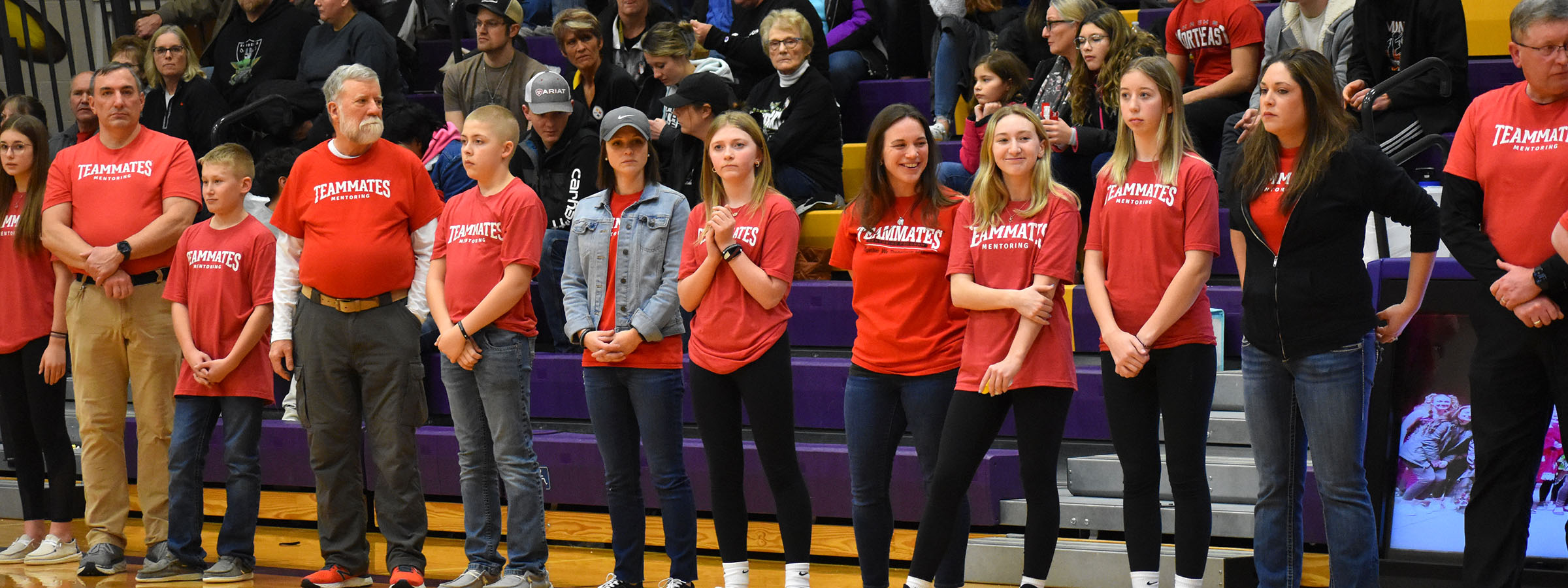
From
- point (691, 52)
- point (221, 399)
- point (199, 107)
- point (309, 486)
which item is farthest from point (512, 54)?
point (221, 399)

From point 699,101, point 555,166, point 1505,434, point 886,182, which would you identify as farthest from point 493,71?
point 1505,434

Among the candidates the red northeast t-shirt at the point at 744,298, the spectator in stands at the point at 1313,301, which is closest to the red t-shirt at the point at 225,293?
the red northeast t-shirt at the point at 744,298

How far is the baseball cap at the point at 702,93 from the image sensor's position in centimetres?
515

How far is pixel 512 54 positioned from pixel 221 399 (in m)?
2.59

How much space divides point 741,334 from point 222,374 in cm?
175

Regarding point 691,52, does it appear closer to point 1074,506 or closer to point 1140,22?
point 1140,22

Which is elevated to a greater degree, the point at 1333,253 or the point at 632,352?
the point at 1333,253

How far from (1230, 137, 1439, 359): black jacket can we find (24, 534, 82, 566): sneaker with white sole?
393cm

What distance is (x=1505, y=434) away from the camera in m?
3.24

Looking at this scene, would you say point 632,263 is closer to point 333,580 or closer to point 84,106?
point 333,580

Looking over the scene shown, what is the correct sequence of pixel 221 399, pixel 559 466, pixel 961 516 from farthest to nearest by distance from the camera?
1. pixel 559 466
2. pixel 221 399
3. pixel 961 516

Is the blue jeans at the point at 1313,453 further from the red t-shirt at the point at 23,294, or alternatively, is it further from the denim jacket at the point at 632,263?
the red t-shirt at the point at 23,294

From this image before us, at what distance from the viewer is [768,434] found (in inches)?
151

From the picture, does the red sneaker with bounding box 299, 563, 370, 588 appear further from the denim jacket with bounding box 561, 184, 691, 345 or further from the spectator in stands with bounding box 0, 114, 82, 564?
the spectator in stands with bounding box 0, 114, 82, 564
